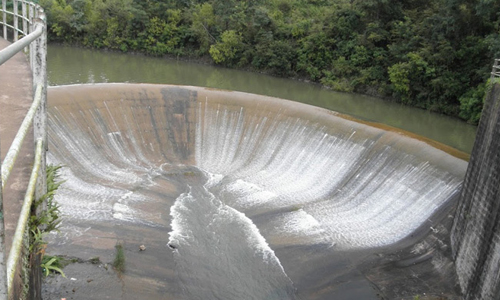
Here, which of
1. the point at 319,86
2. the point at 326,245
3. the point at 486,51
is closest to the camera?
the point at 326,245

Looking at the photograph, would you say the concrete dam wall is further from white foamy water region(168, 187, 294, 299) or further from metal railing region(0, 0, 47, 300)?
metal railing region(0, 0, 47, 300)

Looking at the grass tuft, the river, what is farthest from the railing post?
the river

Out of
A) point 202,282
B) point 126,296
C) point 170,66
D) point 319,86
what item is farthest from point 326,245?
point 170,66

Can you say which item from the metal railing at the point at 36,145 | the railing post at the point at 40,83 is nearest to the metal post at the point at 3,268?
the metal railing at the point at 36,145

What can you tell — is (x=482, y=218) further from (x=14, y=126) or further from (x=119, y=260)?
(x=14, y=126)

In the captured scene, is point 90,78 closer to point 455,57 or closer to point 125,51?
point 125,51

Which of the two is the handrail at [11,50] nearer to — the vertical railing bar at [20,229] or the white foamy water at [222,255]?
the vertical railing bar at [20,229]

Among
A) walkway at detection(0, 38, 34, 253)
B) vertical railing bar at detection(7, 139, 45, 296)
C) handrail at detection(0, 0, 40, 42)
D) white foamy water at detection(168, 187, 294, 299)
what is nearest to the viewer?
vertical railing bar at detection(7, 139, 45, 296)
